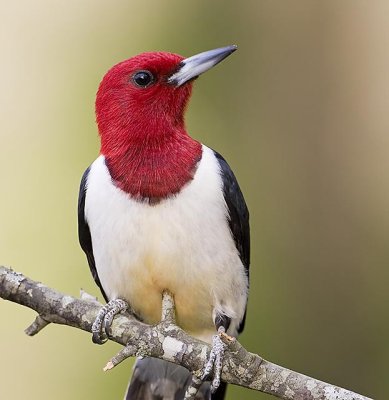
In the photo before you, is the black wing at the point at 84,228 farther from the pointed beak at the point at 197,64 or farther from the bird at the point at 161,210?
the pointed beak at the point at 197,64

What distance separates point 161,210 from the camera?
444 centimetres

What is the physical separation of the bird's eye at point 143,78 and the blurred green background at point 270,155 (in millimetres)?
1852

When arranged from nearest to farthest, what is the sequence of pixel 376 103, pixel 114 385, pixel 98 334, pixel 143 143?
1. pixel 98 334
2. pixel 143 143
3. pixel 114 385
4. pixel 376 103

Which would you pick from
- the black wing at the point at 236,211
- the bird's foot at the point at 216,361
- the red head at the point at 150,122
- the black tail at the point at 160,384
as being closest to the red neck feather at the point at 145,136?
the red head at the point at 150,122

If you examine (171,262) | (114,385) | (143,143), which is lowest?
(114,385)

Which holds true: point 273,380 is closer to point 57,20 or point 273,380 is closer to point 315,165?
point 315,165

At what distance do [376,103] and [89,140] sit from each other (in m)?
1.86

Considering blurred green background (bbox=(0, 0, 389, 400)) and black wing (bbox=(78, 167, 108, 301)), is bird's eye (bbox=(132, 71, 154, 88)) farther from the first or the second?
blurred green background (bbox=(0, 0, 389, 400))

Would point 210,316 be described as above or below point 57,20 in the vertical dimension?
below

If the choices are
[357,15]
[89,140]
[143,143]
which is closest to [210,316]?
[143,143]

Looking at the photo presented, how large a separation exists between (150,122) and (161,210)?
0.47 m

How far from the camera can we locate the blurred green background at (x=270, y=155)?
21.2 feet

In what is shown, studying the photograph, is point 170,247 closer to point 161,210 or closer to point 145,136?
point 161,210

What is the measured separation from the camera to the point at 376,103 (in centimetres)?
691
